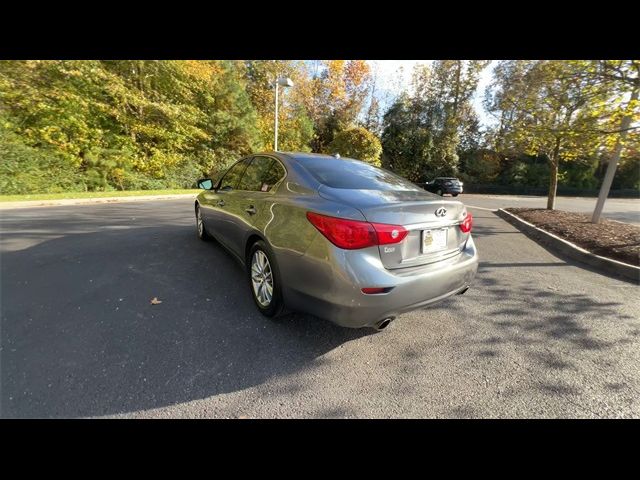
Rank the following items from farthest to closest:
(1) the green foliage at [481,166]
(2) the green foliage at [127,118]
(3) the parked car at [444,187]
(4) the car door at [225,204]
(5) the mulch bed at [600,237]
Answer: (1) the green foliage at [481,166], (3) the parked car at [444,187], (2) the green foliage at [127,118], (5) the mulch bed at [600,237], (4) the car door at [225,204]

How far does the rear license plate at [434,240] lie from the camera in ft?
7.27

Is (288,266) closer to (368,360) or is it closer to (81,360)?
(368,360)

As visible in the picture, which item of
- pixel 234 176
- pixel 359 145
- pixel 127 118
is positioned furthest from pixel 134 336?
pixel 359 145

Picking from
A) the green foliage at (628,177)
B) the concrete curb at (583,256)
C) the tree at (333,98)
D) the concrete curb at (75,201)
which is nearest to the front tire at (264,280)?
the concrete curb at (583,256)

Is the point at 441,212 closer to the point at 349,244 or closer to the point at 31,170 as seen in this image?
the point at 349,244

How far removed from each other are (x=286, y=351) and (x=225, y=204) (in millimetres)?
2201

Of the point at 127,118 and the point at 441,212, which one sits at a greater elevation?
the point at 127,118

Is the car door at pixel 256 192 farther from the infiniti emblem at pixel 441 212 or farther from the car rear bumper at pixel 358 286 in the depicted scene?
the infiniti emblem at pixel 441 212

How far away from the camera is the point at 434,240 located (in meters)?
2.29

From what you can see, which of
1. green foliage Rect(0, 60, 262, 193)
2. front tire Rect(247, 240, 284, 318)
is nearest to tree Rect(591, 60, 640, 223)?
front tire Rect(247, 240, 284, 318)

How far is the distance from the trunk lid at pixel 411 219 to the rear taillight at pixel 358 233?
44 millimetres

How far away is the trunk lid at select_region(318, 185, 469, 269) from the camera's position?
206 cm

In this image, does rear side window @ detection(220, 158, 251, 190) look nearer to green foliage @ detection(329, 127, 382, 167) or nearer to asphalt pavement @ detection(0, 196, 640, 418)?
asphalt pavement @ detection(0, 196, 640, 418)
